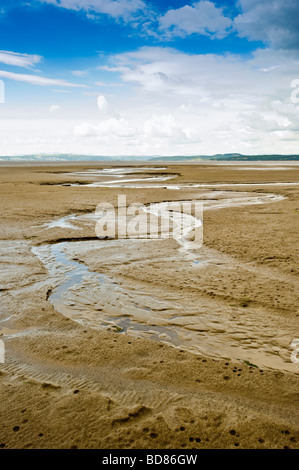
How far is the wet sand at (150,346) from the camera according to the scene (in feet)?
13.2

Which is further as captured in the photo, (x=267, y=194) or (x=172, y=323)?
(x=267, y=194)

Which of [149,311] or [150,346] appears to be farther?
[149,311]

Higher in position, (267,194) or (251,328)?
(267,194)

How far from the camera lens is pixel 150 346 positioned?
584 cm

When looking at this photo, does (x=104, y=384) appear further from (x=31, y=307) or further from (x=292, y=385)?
(x=31, y=307)

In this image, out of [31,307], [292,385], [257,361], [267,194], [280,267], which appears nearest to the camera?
[292,385]

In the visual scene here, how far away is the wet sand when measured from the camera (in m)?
4.02

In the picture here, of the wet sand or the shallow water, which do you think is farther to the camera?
the shallow water

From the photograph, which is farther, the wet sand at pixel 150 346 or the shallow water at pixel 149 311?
the shallow water at pixel 149 311


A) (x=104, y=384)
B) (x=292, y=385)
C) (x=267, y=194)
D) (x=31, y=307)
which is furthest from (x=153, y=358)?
(x=267, y=194)

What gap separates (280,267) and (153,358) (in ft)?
19.0

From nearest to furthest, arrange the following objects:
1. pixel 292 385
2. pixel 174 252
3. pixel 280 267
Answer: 1. pixel 292 385
2. pixel 280 267
3. pixel 174 252

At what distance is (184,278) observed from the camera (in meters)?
9.09
